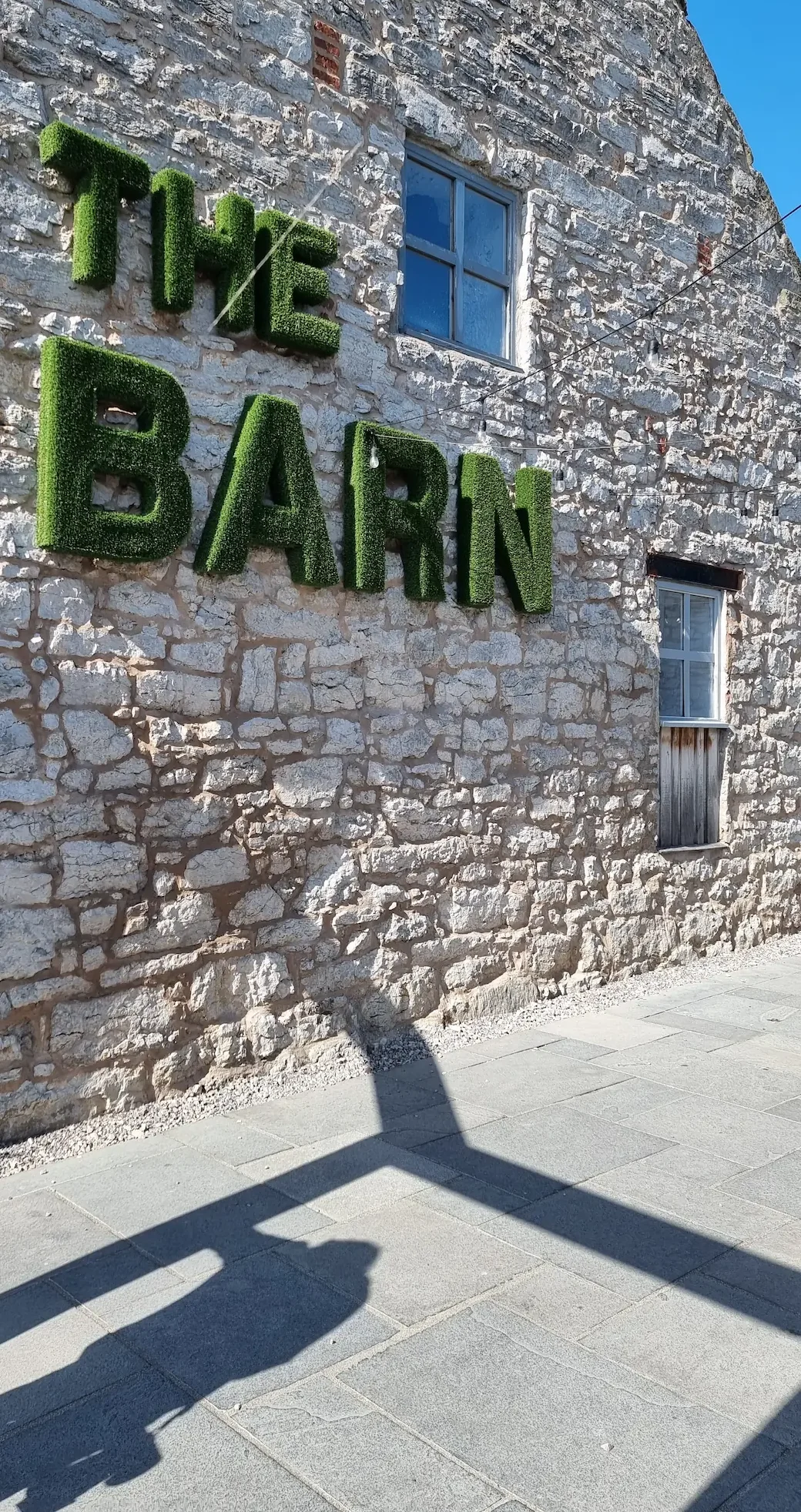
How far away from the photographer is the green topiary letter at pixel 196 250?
3.93 metres

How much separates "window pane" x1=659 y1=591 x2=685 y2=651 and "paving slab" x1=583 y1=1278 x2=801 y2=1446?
Result: 4.13 m

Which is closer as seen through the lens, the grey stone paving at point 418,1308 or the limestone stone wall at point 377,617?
the grey stone paving at point 418,1308

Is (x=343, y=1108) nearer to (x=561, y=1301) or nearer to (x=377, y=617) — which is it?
(x=561, y=1301)

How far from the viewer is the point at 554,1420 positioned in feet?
7.41

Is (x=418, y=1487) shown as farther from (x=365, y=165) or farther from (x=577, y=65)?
(x=577, y=65)

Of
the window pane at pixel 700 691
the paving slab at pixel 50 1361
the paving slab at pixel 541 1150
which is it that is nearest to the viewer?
the paving slab at pixel 50 1361

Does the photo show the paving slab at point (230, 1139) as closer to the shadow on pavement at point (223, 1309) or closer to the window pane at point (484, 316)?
the shadow on pavement at point (223, 1309)

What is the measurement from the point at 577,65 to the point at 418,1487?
6.24 m

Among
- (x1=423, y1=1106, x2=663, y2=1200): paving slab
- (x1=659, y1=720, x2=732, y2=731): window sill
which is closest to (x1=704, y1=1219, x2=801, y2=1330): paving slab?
(x1=423, y1=1106, x2=663, y2=1200): paving slab

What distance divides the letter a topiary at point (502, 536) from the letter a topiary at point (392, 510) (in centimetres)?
15

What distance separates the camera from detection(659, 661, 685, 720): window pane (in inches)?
248

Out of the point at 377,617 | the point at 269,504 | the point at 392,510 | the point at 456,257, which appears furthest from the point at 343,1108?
the point at 456,257

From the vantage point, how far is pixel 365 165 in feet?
15.3

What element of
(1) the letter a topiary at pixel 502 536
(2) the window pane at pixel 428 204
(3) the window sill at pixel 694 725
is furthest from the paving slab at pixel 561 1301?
(2) the window pane at pixel 428 204
